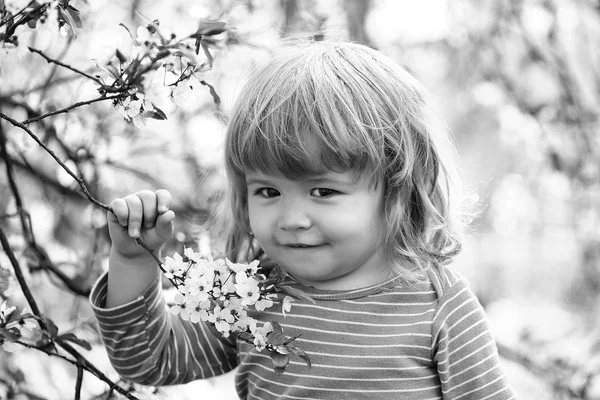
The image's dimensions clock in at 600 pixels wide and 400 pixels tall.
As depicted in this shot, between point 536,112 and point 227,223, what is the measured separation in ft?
4.84

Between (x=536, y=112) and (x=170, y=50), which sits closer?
(x=170, y=50)

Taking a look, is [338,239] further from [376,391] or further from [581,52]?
[581,52]

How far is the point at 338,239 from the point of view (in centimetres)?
122

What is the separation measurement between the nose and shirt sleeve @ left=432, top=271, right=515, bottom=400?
0.25m

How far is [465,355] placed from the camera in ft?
4.07

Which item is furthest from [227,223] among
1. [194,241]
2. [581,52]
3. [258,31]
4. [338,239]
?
[581,52]

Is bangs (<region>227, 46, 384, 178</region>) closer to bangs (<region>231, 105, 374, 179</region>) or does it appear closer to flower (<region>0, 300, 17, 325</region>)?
bangs (<region>231, 105, 374, 179</region>)

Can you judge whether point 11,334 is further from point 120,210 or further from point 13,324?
point 120,210

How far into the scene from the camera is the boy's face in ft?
3.94

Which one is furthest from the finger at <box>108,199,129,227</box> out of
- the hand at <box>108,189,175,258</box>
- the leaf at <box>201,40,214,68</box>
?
the leaf at <box>201,40,214,68</box>

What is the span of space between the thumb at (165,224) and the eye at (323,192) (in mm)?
200

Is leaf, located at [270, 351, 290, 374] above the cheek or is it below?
below

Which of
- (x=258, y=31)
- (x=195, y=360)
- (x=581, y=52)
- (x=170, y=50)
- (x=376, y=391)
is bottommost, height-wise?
(x=376, y=391)

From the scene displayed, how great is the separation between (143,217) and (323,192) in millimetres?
257
